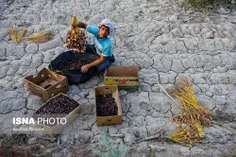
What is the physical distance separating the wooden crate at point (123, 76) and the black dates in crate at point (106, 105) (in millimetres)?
236

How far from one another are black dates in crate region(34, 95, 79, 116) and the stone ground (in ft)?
0.65

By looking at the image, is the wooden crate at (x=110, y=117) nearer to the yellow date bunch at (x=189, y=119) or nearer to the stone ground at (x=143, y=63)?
the stone ground at (x=143, y=63)

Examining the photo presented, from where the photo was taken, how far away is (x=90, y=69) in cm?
416

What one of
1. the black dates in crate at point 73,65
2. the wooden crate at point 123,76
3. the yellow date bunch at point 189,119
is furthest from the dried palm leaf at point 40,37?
the yellow date bunch at point 189,119

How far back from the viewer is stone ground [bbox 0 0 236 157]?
3518 mm

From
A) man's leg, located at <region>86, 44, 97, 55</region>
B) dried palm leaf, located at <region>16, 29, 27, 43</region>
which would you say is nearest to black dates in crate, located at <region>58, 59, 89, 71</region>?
man's leg, located at <region>86, 44, 97, 55</region>

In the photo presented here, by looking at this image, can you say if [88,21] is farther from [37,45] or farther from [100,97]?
[100,97]

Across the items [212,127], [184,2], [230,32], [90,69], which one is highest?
[184,2]

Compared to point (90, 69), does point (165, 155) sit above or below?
below

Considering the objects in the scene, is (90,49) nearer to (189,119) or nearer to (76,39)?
(76,39)

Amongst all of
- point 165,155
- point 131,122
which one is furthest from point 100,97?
point 165,155

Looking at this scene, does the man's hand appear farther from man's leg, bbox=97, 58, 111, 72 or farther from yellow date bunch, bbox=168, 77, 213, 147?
yellow date bunch, bbox=168, 77, 213, 147

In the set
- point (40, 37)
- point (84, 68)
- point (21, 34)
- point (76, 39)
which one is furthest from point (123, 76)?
point (21, 34)

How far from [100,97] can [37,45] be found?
1.80m
